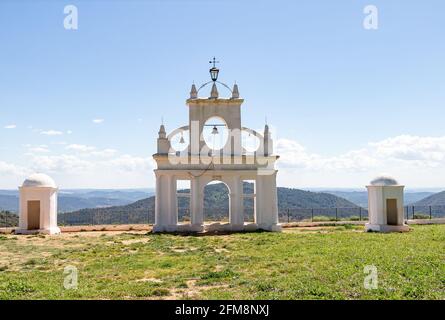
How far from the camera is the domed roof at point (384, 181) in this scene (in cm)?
2700

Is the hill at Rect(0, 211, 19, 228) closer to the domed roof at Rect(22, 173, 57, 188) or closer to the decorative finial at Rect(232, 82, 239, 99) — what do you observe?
the domed roof at Rect(22, 173, 57, 188)

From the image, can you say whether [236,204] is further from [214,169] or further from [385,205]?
[385,205]

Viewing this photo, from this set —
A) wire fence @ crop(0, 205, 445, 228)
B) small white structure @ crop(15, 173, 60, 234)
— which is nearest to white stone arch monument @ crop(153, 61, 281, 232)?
wire fence @ crop(0, 205, 445, 228)

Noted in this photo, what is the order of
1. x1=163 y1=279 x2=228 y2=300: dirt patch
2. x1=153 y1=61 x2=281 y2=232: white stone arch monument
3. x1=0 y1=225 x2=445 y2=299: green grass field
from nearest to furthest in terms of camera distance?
1. x1=163 y1=279 x2=228 y2=300: dirt patch
2. x1=0 y1=225 x2=445 y2=299: green grass field
3. x1=153 y1=61 x2=281 y2=232: white stone arch monument

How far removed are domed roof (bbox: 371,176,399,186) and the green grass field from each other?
598 cm

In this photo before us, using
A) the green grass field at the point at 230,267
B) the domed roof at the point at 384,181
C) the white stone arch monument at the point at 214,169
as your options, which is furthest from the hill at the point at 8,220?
the domed roof at the point at 384,181

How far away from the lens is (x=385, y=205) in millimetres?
26797

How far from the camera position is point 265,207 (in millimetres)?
27109

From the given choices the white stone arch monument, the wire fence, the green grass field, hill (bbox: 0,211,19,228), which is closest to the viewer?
the green grass field

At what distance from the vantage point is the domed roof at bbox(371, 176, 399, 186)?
2700cm

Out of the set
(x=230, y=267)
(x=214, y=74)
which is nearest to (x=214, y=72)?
(x=214, y=74)
